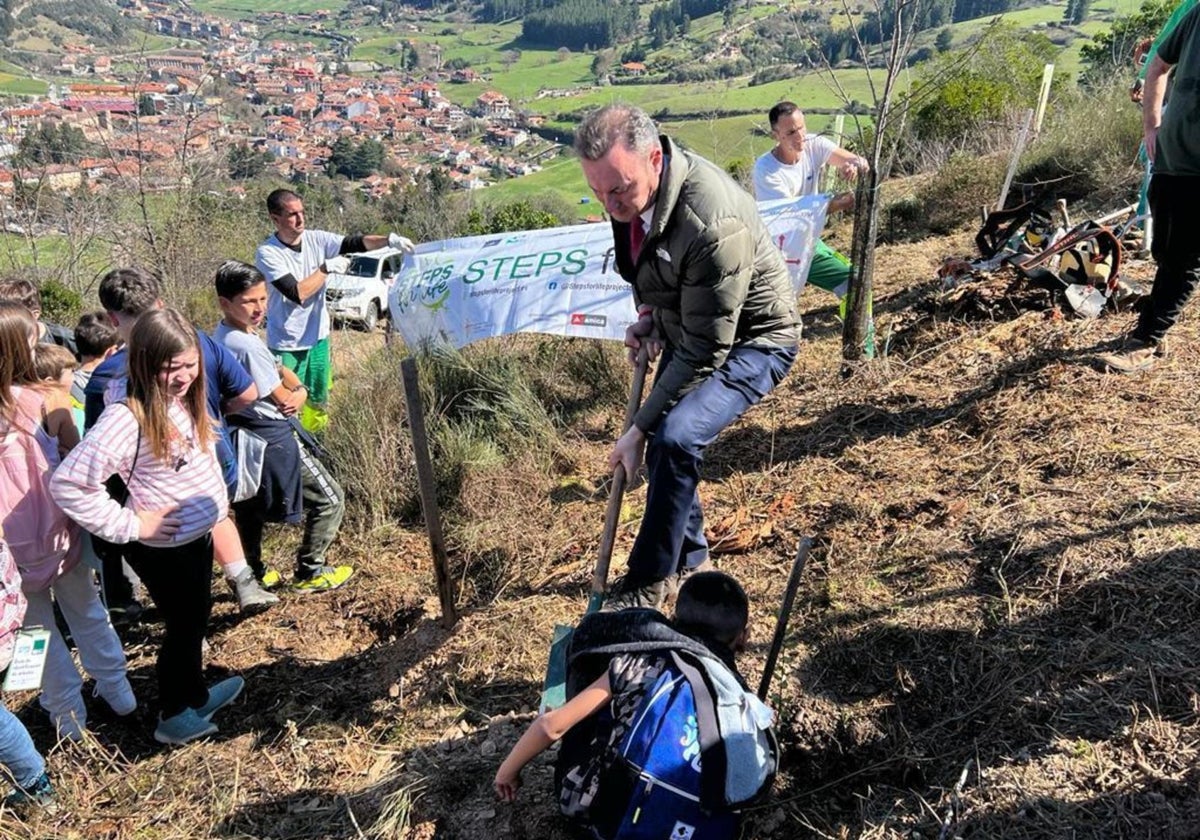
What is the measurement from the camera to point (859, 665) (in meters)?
2.78

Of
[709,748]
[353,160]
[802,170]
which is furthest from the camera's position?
[353,160]

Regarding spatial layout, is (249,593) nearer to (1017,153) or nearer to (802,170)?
(802,170)

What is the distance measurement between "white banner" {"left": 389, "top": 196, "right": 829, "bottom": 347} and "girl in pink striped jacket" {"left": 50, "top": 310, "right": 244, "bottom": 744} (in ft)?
9.46

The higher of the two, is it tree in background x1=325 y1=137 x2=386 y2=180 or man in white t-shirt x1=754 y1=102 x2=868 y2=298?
man in white t-shirt x1=754 y1=102 x2=868 y2=298

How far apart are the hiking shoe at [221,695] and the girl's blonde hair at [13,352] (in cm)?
131

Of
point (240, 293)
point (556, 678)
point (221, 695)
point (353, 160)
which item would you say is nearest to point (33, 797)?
point (221, 695)

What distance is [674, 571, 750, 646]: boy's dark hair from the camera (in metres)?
2.06

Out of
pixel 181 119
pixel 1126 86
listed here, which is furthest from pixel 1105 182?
pixel 181 119

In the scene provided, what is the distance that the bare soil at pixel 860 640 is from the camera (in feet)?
7.52

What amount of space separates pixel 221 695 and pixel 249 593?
0.46 metres

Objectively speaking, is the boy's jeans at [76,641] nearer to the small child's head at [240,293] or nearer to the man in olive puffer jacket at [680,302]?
the small child's head at [240,293]

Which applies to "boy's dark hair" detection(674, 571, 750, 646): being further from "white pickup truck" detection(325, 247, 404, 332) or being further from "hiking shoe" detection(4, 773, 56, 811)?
"white pickup truck" detection(325, 247, 404, 332)

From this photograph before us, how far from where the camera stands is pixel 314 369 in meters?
5.43


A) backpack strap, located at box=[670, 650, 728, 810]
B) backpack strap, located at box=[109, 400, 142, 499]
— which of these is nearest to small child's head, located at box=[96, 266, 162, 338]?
backpack strap, located at box=[109, 400, 142, 499]
